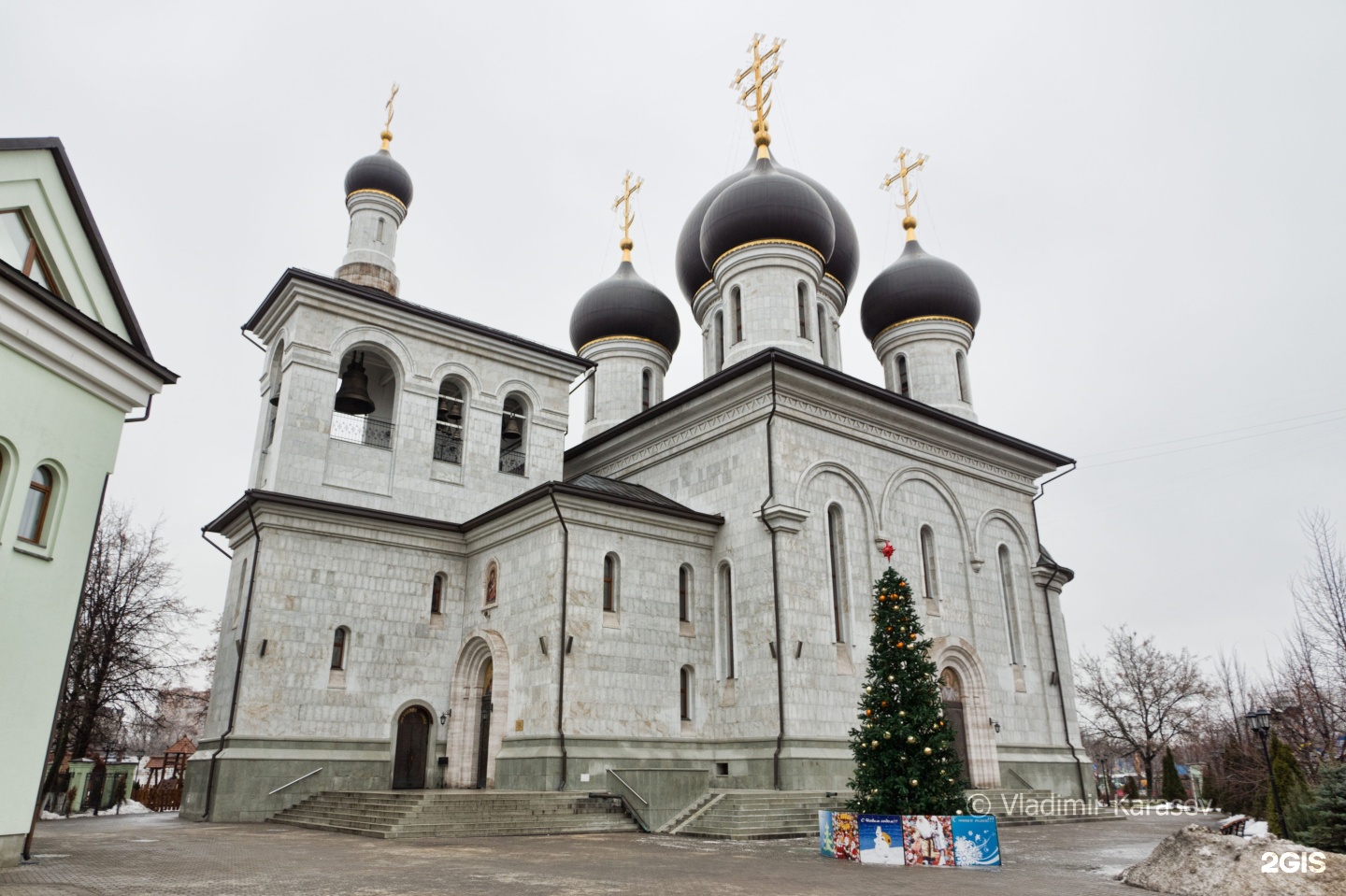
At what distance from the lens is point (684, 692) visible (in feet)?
58.0

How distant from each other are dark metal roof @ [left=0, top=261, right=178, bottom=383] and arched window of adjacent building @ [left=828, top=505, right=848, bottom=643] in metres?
11.9

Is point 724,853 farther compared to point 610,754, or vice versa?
point 610,754

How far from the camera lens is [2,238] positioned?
897cm

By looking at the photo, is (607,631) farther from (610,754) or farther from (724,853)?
(724,853)

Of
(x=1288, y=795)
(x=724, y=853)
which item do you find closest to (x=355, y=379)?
(x=724, y=853)

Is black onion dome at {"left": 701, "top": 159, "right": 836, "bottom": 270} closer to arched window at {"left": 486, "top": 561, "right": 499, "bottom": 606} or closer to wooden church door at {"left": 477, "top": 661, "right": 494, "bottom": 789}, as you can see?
arched window at {"left": 486, "top": 561, "right": 499, "bottom": 606}

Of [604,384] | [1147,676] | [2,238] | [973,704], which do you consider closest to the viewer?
[2,238]

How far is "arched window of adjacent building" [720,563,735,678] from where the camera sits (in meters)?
17.6

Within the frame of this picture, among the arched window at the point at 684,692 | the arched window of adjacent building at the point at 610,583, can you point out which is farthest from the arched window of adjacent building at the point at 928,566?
the arched window of adjacent building at the point at 610,583

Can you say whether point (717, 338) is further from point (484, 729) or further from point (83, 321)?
point (83, 321)

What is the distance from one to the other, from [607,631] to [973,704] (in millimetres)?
8179

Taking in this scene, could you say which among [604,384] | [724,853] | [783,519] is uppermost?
[604,384]

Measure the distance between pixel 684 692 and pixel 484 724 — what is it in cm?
388

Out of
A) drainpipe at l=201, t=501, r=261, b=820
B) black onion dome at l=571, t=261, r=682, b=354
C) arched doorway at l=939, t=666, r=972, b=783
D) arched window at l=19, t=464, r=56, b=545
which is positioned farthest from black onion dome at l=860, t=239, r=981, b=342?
arched window at l=19, t=464, r=56, b=545
